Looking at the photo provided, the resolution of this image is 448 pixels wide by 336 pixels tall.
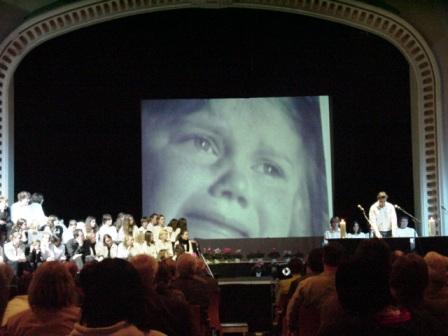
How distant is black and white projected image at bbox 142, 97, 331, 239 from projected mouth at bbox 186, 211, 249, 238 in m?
0.02

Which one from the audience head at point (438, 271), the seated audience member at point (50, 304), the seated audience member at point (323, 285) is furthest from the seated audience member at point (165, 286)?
the audience head at point (438, 271)

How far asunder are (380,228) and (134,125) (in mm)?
6279

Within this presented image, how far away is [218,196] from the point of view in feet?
59.3

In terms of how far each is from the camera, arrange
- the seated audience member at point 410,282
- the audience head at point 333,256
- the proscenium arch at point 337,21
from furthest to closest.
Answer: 1. the proscenium arch at point 337,21
2. the audience head at point 333,256
3. the seated audience member at point 410,282

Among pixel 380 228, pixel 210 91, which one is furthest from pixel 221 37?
pixel 380 228

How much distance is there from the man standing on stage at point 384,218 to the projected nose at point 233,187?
390 centimetres

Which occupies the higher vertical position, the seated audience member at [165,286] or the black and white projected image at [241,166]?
the black and white projected image at [241,166]

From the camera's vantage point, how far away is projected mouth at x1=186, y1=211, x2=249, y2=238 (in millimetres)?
17969

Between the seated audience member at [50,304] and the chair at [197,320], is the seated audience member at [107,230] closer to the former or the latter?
the chair at [197,320]

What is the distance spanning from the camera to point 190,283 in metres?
6.97

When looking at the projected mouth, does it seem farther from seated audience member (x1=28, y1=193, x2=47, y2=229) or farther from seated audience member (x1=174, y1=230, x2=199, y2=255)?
seated audience member (x1=28, y1=193, x2=47, y2=229)

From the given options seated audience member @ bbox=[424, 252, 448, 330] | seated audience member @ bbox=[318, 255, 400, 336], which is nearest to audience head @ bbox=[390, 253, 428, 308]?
seated audience member @ bbox=[424, 252, 448, 330]

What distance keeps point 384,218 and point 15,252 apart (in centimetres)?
630

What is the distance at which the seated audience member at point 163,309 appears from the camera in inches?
174
